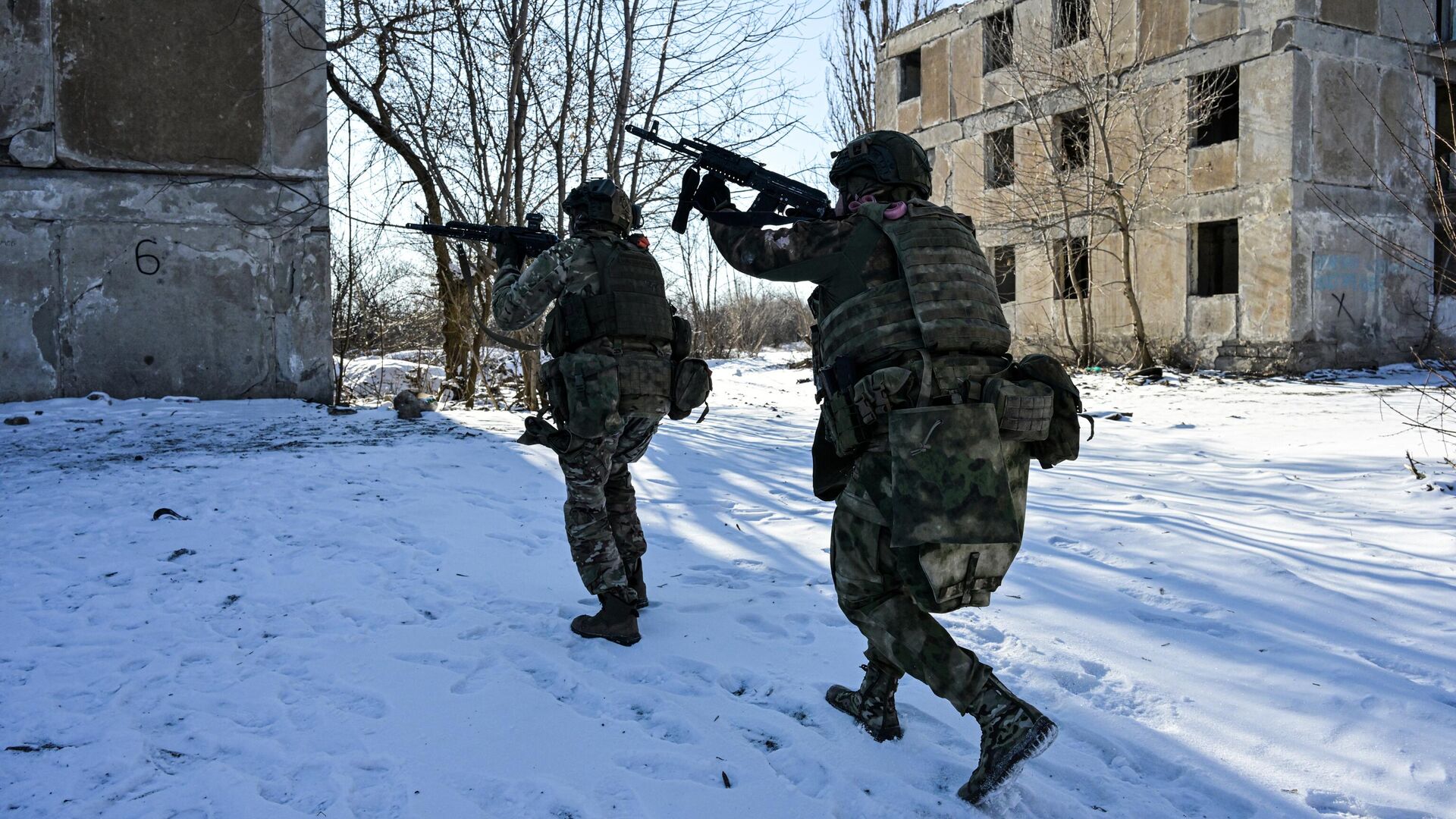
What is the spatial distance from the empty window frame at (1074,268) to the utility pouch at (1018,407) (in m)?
13.1

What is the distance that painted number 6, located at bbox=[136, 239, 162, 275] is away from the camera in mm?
8211

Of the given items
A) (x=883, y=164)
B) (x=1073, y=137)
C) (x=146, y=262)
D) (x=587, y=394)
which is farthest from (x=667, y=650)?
(x=1073, y=137)

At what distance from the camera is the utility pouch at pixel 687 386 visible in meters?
3.42

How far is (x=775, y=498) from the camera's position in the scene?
571cm

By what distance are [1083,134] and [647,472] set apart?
1304cm

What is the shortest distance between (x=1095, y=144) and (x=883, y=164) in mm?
13521

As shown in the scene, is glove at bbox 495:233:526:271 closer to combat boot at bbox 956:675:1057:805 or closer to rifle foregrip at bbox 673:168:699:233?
rifle foregrip at bbox 673:168:699:233

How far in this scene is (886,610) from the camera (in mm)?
2258

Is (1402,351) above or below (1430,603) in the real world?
above

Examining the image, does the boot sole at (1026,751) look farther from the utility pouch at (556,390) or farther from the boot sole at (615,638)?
the utility pouch at (556,390)

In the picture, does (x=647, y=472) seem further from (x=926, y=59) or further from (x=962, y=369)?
(x=926, y=59)

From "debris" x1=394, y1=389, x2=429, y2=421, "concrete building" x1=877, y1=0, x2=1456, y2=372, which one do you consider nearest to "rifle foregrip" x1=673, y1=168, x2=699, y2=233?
"debris" x1=394, y1=389, x2=429, y2=421

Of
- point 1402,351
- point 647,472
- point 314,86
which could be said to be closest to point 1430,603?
point 647,472

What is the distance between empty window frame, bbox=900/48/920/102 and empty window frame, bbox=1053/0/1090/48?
4064 mm
